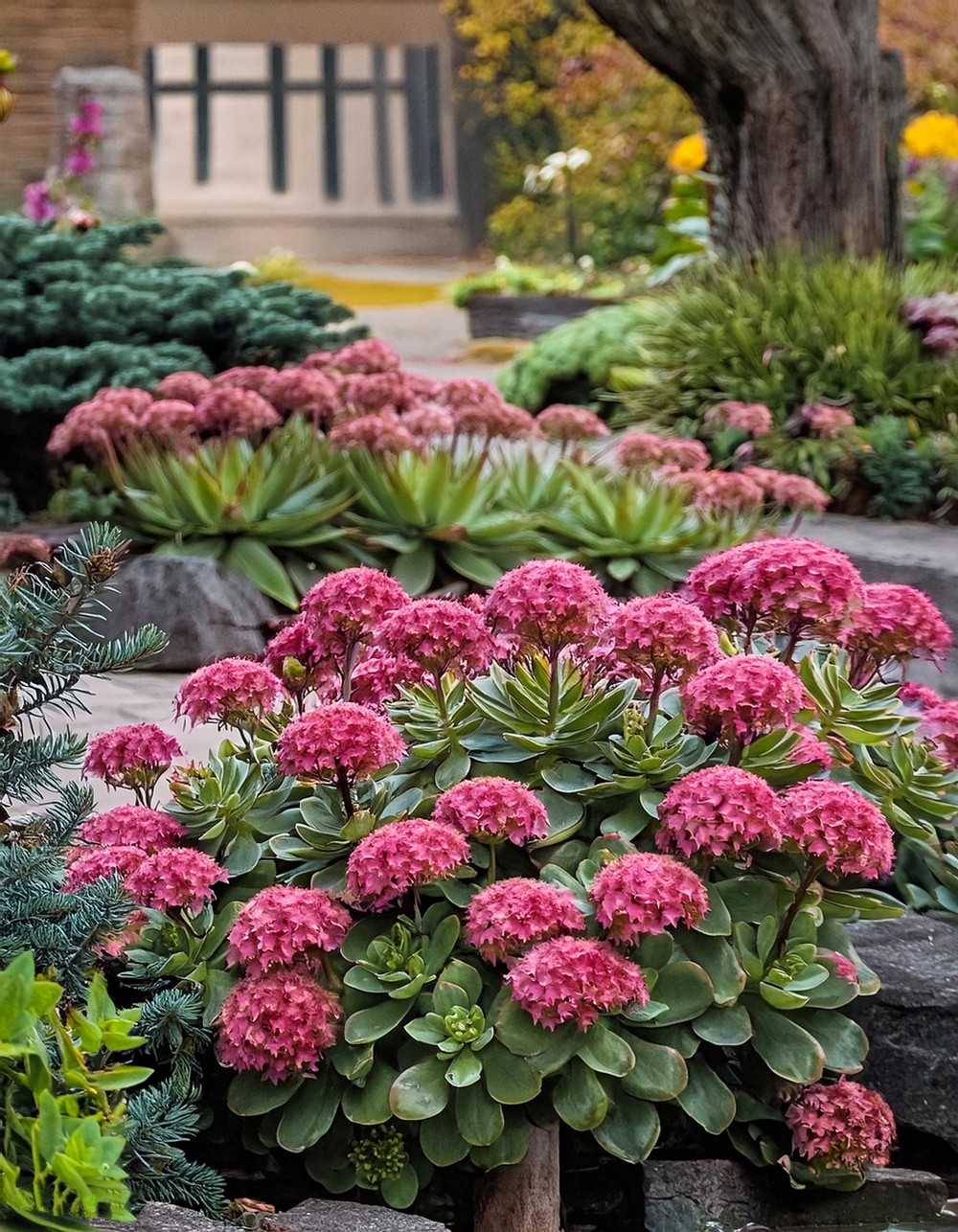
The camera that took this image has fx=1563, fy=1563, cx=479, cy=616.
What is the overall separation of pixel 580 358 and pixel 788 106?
1.93 meters

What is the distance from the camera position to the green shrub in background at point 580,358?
867cm

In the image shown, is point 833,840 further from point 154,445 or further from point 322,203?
point 322,203

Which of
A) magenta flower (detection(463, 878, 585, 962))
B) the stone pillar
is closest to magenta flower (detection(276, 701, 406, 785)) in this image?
magenta flower (detection(463, 878, 585, 962))

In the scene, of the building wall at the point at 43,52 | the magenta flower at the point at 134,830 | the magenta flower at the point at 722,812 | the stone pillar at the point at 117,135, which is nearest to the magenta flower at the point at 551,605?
the magenta flower at the point at 722,812

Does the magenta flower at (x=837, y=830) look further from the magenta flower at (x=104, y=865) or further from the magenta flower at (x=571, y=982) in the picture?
the magenta flower at (x=104, y=865)

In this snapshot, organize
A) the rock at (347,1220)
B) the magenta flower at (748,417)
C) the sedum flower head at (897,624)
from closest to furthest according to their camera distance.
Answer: the rock at (347,1220), the sedum flower head at (897,624), the magenta flower at (748,417)

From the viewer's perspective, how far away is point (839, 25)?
7250mm

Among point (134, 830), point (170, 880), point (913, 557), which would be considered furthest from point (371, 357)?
point (170, 880)

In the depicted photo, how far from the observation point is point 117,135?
15820mm

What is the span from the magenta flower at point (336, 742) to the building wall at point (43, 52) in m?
15.7

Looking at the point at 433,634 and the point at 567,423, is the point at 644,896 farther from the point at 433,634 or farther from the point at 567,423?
the point at 567,423

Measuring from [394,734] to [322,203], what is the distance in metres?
23.5

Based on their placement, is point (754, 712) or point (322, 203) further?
point (322, 203)

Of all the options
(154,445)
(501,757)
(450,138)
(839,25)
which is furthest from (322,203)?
(501,757)
